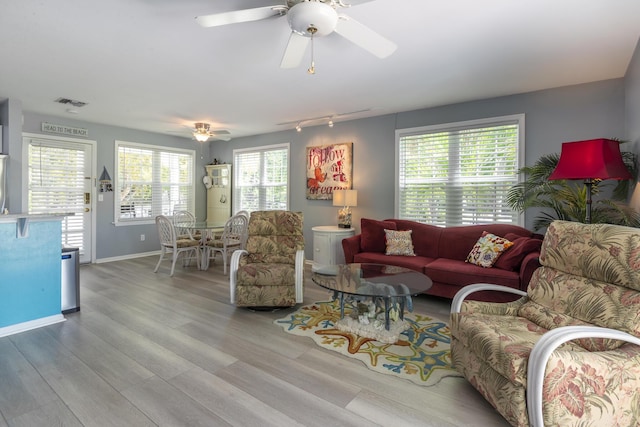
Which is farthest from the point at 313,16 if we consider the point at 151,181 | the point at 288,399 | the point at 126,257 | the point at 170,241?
the point at 126,257

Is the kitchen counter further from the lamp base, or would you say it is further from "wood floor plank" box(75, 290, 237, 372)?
the lamp base

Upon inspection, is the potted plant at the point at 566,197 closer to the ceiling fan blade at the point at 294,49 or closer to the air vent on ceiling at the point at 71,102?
the ceiling fan blade at the point at 294,49

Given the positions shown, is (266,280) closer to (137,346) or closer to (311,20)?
(137,346)

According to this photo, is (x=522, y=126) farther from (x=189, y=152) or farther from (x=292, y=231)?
(x=189, y=152)

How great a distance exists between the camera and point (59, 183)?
5422mm

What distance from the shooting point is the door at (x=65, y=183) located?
5176 millimetres

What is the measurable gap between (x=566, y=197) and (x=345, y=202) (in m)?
2.76

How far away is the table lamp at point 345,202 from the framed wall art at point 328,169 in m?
0.37

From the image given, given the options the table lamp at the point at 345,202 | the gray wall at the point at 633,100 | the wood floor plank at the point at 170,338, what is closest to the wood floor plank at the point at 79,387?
the wood floor plank at the point at 170,338

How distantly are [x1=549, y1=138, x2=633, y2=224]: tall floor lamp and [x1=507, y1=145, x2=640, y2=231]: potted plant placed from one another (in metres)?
0.34

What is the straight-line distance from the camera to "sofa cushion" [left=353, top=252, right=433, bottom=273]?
383 cm

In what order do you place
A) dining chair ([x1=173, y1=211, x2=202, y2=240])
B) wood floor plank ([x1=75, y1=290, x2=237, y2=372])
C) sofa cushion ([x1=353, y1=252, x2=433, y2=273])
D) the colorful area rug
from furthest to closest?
dining chair ([x1=173, y1=211, x2=202, y2=240]), sofa cushion ([x1=353, y1=252, x2=433, y2=273]), wood floor plank ([x1=75, y1=290, x2=237, y2=372]), the colorful area rug

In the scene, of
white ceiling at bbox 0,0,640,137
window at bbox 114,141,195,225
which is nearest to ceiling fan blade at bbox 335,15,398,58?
white ceiling at bbox 0,0,640,137

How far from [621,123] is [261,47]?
3814mm
